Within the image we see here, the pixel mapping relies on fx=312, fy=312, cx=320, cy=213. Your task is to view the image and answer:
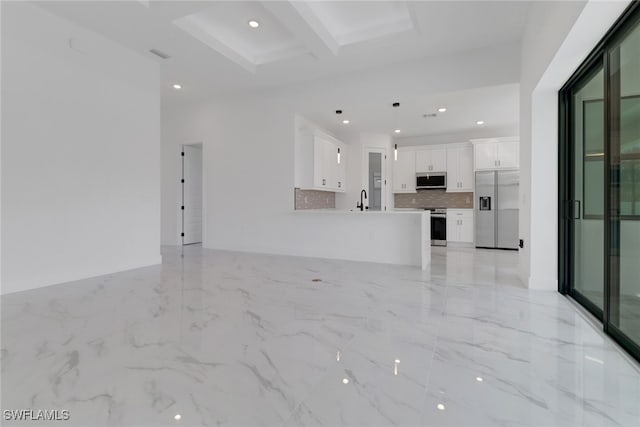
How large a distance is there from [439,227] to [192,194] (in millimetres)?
5814

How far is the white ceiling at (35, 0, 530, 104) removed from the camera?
3496 millimetres

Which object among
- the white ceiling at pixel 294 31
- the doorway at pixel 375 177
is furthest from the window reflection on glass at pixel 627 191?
the doorway at pixel 375 177

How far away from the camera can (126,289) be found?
11.1 feet

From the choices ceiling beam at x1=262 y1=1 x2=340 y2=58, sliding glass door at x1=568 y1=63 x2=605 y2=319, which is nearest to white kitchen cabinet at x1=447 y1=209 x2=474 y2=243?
sliding glass door at x1=568 y1=63 x2=605 y2=319

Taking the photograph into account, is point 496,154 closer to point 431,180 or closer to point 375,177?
point 431,180

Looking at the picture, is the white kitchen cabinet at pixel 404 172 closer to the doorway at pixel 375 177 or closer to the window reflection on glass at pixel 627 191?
the doorway at pixel 375 177

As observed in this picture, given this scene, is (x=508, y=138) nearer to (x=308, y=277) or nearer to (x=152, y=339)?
(x=308, y=277)

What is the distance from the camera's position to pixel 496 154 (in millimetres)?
6922

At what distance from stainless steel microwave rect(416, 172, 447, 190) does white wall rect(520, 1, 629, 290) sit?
3.69m

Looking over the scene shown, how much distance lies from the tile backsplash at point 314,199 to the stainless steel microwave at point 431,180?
2.19 m

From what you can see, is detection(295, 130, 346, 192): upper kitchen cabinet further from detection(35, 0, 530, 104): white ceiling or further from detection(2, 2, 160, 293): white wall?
detection(2, 2, 160, 293): white wall

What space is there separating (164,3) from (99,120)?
175 centimetres

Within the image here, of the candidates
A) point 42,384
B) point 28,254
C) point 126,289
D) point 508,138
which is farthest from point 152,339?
point 508,138

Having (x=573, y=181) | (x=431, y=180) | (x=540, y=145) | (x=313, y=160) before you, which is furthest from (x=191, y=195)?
(x=573, y=181)
